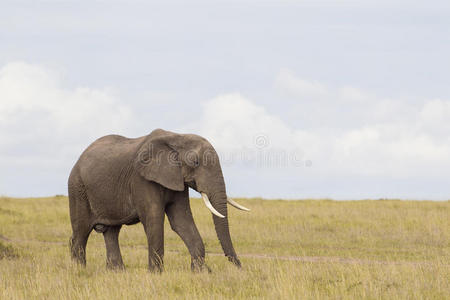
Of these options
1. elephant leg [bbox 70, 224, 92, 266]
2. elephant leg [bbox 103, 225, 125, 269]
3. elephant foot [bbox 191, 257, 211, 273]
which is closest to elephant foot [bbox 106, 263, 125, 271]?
elephant leg [bbox 103, 225, 125, 269]

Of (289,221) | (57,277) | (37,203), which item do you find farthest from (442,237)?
(37,203)

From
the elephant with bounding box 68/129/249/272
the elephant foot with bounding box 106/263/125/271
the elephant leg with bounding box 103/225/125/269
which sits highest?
the elephant with bounding box 68/129/249/272

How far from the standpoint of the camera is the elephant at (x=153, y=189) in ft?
37.6

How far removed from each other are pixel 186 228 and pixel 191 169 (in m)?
1.19

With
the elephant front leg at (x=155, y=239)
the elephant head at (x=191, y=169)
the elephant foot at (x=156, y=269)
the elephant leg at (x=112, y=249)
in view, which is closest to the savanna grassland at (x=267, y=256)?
the elephant foot at (x=156, y=269)

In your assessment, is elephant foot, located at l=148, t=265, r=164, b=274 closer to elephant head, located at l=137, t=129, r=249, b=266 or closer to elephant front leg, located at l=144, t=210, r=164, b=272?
elephant front leg, located at l=144, t=210, r=164, b=272

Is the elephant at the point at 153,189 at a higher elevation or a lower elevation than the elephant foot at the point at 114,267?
higher

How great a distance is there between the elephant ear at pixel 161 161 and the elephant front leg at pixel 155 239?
25.7 inches

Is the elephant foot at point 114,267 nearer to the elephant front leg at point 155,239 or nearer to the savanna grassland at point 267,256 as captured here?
the savanna grassland at point 267,256

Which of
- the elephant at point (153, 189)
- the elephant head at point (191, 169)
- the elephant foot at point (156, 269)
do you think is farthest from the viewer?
the elephant foot at point (156, 269)

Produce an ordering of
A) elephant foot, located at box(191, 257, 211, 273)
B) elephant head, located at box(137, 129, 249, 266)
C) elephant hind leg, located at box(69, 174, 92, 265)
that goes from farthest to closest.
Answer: elephant hind leg, located at box(69, 174, 92, 265), elephant foot, located at box(191, 257, 211, 273), elephant head, located at box(137, 129, 249, 266)

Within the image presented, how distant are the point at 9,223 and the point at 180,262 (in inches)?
538

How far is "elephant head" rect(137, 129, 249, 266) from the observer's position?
1130cm

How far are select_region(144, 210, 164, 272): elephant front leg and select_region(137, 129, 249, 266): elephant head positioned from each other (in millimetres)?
689
